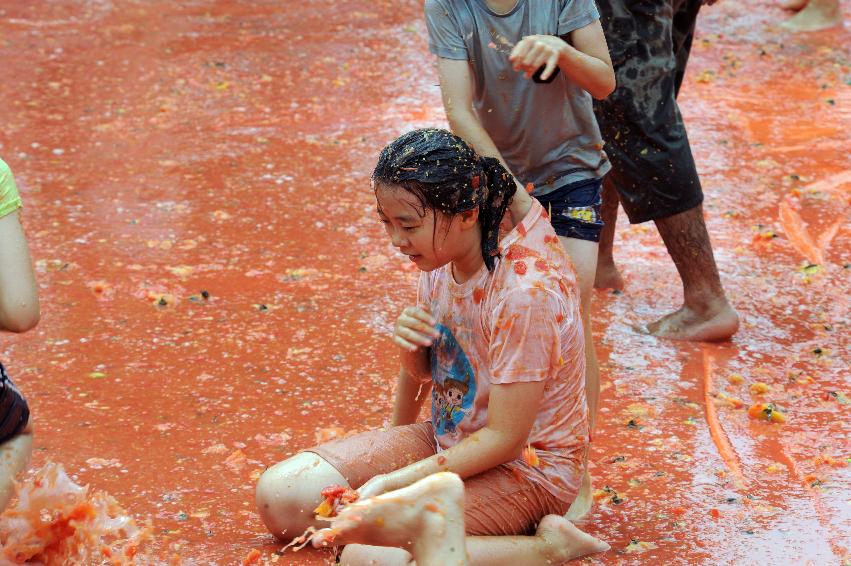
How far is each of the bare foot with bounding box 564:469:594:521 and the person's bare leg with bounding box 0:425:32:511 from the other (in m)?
1.34

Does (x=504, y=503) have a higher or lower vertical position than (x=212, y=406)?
higher

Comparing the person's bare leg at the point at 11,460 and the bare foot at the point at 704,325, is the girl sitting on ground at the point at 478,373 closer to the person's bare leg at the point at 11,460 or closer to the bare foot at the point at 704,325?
the person's bare leg at the point at 11,460

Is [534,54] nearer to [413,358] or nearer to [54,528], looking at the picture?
[413,358]

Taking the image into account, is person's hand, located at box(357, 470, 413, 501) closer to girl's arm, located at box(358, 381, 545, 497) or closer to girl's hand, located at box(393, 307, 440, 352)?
girl's arm, located at box(358, 381, 545, 497)

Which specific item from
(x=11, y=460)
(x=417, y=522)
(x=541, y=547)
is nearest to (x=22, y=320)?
(x=11, y=460)

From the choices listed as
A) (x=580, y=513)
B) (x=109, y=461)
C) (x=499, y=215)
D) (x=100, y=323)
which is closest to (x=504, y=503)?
(x=580, y=513)

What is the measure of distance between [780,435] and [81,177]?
3773 mm

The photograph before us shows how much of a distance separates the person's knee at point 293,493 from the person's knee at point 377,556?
216 mm

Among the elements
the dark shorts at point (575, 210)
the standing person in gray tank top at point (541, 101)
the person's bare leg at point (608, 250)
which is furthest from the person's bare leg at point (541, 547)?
the person's bare leg at point (608, 250)

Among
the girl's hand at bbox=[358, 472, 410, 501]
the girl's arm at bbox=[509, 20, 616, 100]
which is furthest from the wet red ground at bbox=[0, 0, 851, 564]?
the girl's arm at bbox=[509, 20, 616, 100]

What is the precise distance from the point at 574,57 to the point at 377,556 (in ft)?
4.29

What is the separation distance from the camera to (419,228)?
2570mm

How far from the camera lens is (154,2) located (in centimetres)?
923

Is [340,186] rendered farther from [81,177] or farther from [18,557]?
[18,557]
